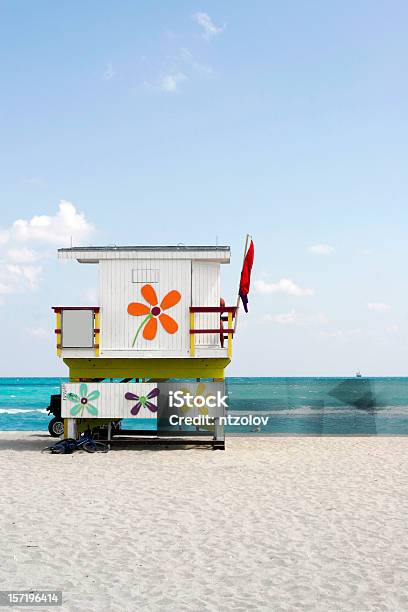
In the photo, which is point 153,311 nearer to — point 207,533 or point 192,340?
point 192,340

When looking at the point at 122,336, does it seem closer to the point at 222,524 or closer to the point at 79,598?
the point at 222,524

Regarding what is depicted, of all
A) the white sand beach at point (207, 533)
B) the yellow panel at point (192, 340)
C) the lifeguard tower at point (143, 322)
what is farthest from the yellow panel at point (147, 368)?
the white sand beach at point (207, 533)

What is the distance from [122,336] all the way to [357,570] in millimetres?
11670

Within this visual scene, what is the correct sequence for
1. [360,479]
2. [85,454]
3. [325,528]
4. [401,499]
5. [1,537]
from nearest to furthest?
[1,537]
[325,528]
[401,499]
[360,479]
[85,454]

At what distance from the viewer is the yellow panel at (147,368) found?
63.0 ft

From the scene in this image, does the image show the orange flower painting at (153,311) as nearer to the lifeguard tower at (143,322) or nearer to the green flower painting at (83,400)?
the lifeguard tower at (143,322)

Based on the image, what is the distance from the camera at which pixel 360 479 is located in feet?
47.5

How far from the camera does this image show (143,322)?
18.8m

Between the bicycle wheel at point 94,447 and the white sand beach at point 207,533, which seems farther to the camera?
the bicycle wheel at point 94,447

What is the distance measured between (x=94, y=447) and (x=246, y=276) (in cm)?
623

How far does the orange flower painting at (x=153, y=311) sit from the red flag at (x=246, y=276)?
1722 millimetres

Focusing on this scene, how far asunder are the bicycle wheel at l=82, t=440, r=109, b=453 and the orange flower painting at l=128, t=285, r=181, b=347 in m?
2.93

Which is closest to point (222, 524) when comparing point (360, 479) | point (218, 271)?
point (360, 479)

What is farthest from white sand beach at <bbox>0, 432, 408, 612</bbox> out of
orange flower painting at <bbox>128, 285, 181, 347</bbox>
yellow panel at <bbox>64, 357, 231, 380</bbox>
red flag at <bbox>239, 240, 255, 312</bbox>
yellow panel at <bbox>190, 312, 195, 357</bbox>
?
red flag at <bbox>239, 240, 255, 312</bbox>
